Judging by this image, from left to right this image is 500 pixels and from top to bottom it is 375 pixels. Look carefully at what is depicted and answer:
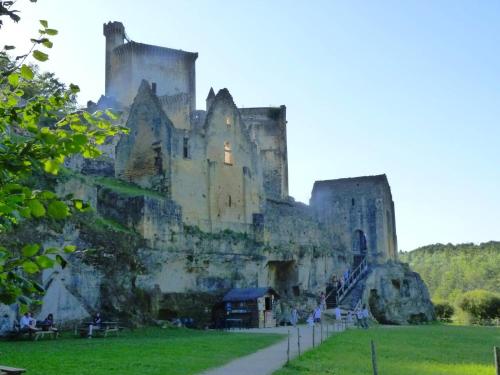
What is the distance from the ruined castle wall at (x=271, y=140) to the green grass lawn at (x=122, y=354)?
45460 mm

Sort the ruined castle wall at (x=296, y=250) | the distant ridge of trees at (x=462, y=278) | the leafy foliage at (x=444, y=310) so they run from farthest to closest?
the leafy foliage at (x=444, y=310), the distant ridge of trees at (x=462, y=278), the ruined castle wall at (x=296, y=250)

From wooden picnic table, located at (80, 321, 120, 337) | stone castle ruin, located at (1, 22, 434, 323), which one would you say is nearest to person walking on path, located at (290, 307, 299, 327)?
stone castle ruin, located at (1, 22, 434, 323)

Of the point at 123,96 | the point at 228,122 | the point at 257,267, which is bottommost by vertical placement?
the point at 257,267

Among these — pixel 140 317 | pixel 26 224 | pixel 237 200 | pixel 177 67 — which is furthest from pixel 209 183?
pixel 177 67

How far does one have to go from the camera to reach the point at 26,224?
27.9m

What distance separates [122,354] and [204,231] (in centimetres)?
2261

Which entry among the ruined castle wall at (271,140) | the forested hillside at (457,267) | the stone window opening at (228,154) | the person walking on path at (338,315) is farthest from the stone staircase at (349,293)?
the forested hillside at (457,267)

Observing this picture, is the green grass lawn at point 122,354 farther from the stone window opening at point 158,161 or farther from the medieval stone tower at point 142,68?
the medieval stone tower at point 142,68

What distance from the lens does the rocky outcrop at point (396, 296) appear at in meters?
53.8

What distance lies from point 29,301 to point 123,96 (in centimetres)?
6565

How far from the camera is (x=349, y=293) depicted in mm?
51562

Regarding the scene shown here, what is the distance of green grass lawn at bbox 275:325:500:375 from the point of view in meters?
17.6

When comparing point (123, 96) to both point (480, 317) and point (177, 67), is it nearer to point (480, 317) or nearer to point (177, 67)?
point (177, 67)

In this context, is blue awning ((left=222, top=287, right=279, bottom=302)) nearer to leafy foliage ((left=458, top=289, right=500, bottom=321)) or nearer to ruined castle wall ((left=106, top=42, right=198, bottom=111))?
ruined castle wall ((left=106, top=42, right=198, bottom=111))
